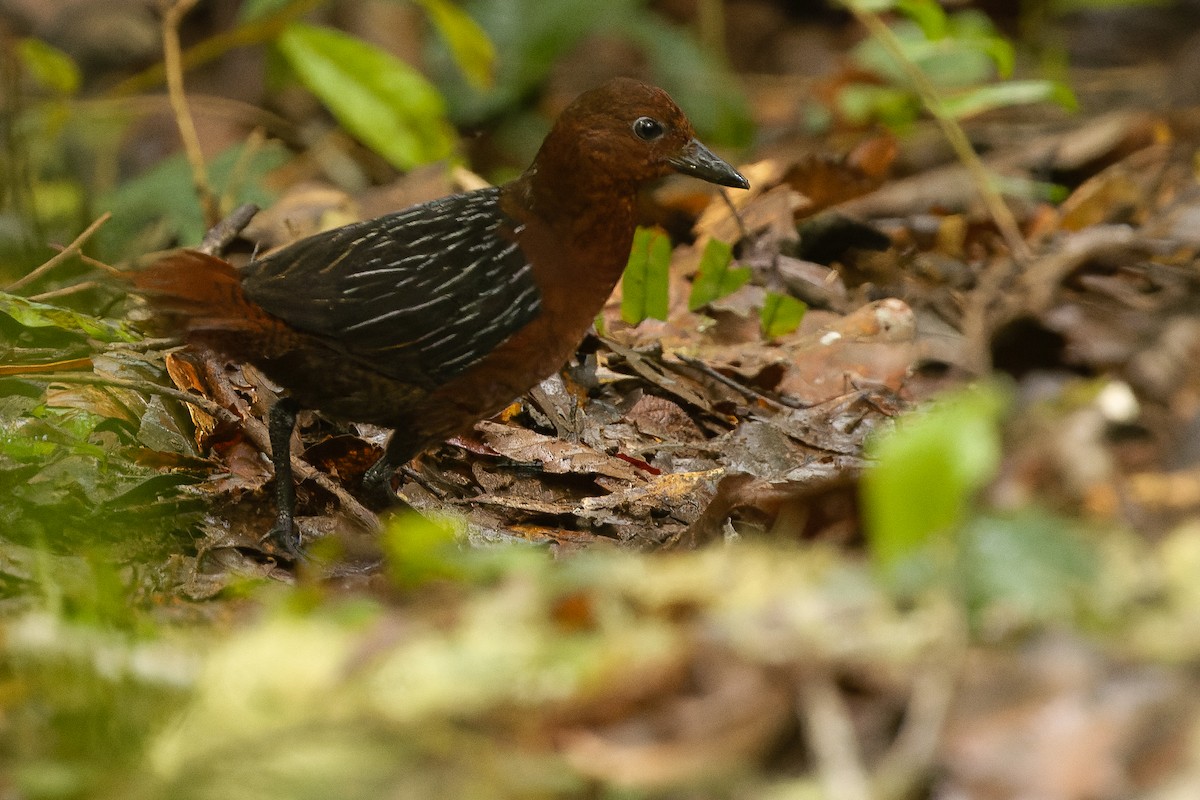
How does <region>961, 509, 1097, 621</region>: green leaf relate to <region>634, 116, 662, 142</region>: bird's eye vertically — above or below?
below

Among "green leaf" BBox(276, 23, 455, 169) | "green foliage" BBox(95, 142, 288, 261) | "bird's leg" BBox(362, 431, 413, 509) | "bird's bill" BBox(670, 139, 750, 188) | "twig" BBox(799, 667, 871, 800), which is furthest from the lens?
"green foliage" BBox(95, 142, 288, 261)

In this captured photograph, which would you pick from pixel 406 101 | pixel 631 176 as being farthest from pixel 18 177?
pixel 631 176

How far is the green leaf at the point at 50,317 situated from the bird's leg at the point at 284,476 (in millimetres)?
594

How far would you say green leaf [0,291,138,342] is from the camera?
4.05 meters

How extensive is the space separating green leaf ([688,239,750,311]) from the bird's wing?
1.16m

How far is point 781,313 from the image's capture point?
5.02m

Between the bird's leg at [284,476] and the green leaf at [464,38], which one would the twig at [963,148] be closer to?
the green leaf at [464,38]

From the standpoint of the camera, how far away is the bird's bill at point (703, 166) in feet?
13.9

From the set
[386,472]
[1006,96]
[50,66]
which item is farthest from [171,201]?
[1006,96]

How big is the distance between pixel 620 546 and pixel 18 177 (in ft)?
8.87

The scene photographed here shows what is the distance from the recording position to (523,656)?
195 cm

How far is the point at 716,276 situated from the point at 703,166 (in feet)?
2.61

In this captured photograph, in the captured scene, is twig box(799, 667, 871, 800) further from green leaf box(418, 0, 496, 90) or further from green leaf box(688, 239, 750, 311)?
green leaf box(418, 0, 496, 90)

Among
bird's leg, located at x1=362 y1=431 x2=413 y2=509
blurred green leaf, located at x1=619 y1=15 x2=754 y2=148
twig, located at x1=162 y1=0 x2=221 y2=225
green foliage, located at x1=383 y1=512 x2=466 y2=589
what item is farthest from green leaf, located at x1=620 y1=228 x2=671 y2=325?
blurred green leaf, located at x1=619 y1=15 x2=754 y2=148
